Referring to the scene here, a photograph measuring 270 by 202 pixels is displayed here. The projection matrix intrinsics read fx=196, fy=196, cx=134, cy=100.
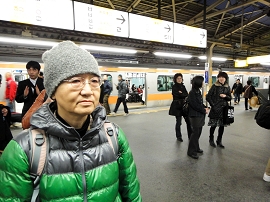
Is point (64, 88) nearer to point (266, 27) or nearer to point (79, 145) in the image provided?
point (79, 145)

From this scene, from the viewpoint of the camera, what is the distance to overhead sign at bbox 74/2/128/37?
4250 mm

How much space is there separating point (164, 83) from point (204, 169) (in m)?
9.12

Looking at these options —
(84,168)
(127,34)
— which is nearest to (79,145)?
(84,168)

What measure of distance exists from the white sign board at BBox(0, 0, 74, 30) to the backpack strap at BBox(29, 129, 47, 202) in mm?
3685

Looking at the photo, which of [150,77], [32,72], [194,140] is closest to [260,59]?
[150,77]

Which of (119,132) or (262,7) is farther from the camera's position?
(262,7)

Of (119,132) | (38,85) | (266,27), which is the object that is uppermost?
(266,27)

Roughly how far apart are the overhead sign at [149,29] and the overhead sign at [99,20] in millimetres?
220

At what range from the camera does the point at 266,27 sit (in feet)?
34.7

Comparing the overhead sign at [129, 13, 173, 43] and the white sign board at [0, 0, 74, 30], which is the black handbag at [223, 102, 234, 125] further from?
the white sign board at [0, 0, 74, 30]

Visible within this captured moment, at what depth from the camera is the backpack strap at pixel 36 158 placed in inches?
31.9

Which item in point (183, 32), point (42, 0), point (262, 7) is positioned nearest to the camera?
point (42, 0)

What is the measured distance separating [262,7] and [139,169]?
330 inches

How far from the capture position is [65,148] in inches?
34.7
